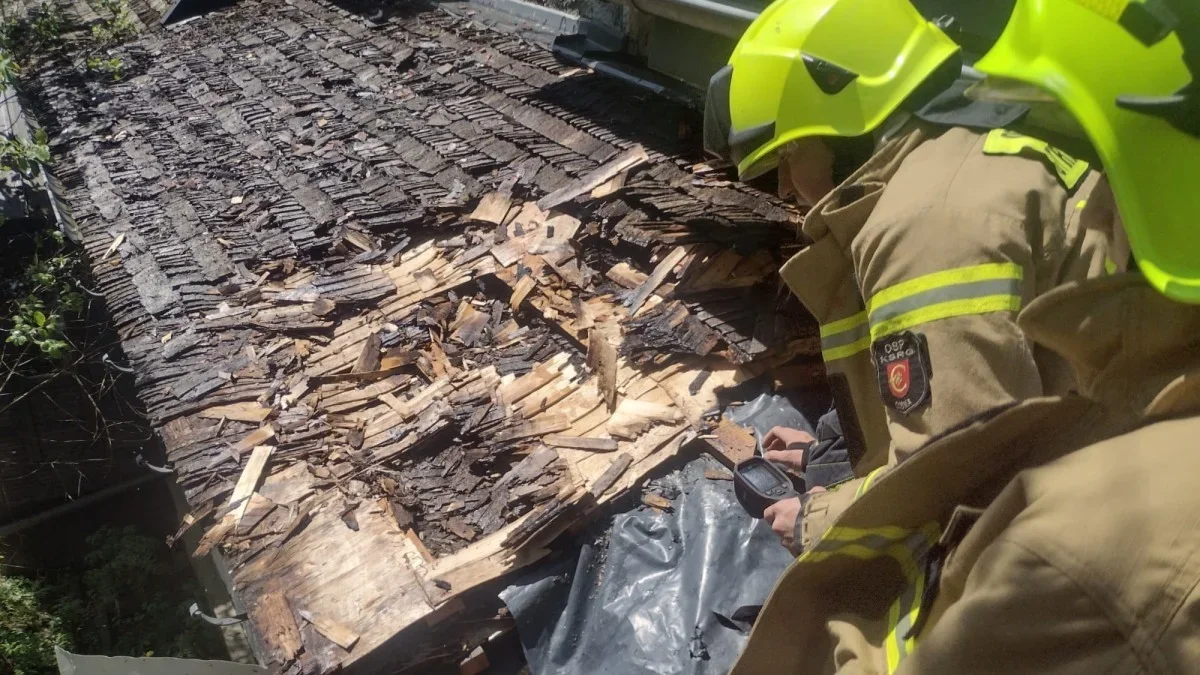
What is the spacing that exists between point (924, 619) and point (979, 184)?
1061mm

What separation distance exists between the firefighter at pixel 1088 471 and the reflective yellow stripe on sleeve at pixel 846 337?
737 millimetres

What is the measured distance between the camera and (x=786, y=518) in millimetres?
2344

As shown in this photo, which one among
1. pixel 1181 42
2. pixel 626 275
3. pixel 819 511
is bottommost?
pixel 626 275

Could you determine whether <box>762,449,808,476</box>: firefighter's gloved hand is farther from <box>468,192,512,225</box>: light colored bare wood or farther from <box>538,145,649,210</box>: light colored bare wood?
<box>468,192,512,225</box>: light colored bare wood

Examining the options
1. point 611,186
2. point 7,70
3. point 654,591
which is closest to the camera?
point 654,591

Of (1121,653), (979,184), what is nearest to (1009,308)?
(979,184)

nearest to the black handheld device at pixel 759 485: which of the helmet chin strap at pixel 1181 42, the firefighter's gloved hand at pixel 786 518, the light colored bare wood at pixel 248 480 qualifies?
the firefighter's gloved hand at pixel 786 518

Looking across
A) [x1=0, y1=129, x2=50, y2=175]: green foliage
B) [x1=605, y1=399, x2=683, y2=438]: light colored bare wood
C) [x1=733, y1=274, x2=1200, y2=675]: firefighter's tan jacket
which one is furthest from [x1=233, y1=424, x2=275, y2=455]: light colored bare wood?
[x1=0, y1=129, x2=50, y2=175]: green foliage

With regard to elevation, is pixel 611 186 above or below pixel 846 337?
below

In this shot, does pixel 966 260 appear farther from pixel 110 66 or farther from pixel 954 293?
pixel 110 66

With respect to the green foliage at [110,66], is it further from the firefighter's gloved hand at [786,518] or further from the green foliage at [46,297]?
the firefighter's gloved hand at [786,518]

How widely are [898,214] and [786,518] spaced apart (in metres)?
1.03

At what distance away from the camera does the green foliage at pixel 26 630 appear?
25.5 feet

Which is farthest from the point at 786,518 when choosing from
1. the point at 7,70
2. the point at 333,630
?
the point at 7,70
